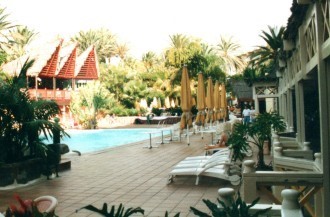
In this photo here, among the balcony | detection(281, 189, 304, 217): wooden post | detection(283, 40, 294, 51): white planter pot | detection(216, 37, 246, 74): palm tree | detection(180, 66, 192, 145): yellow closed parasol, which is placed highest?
detection(216, 37, 246, 74): palm tree

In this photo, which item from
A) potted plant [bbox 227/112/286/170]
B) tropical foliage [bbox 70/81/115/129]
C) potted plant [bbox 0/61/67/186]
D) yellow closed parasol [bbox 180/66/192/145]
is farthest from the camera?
Result: tropical foliage [bbox 70/81/115/129]

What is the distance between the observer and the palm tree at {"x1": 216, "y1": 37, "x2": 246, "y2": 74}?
59741mm

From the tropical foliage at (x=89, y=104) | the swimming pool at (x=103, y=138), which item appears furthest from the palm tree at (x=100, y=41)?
the swimming pool at (x=103, y=138)

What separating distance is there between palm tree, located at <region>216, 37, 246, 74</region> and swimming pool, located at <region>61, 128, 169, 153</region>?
118 ft

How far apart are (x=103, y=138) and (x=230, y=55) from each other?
4137cm

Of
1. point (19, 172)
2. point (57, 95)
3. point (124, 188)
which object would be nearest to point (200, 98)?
point (124, 188)

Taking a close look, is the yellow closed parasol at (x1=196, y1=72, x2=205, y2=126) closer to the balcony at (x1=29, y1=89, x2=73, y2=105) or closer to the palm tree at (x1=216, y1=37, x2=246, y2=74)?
the balcony at (x1=29, y1=89, x2=73, y2=105)

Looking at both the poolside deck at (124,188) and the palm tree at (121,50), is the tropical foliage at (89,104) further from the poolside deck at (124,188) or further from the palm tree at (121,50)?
the palm tree at (121,50)

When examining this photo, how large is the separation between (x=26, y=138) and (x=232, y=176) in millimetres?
4438

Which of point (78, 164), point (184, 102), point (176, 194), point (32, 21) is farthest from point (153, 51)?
point (176, 194)

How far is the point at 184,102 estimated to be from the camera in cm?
1444

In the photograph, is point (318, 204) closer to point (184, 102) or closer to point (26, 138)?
point (26, 138)

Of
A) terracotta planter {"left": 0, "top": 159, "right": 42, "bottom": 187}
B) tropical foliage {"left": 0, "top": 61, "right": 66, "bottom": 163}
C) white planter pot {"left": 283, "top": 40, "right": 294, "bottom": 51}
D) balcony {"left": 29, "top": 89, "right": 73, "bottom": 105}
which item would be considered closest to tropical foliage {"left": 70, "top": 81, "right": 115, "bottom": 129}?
A: balcony {"left": 29, "top": 89, "right": 73, "bottom": 105}

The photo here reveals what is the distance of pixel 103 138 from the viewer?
24.0 meters
